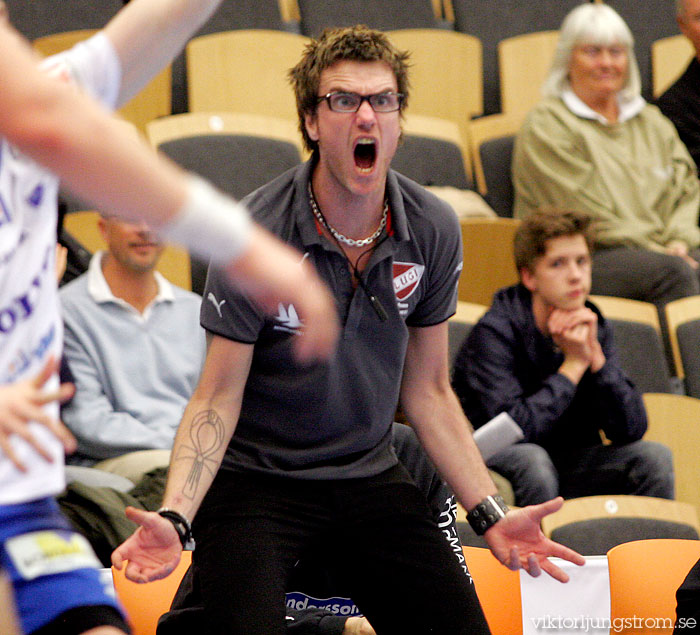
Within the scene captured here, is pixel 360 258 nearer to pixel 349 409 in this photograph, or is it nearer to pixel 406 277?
pixel 406 277

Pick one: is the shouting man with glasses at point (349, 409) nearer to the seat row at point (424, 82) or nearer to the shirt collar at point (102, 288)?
the shirt collar at point (102, 288)

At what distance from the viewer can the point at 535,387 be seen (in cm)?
348

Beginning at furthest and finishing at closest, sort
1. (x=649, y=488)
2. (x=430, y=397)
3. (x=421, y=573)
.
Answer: (x=649, y=488) → (x=430, y=397) → (x=421, y=573)

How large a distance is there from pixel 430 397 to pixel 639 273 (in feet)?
6.88

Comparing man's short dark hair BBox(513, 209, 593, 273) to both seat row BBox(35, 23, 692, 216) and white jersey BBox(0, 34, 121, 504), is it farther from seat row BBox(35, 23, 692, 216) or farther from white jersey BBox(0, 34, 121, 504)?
white jersey BBox(0, 34, 121, 504)

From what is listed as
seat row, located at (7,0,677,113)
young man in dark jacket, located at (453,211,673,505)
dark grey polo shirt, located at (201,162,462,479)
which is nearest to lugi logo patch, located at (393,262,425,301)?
dark grey polo shirt, located at (201,162,462,479)

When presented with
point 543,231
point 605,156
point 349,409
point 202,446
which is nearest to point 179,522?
point 202,446

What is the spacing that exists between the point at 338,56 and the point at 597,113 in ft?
8.35

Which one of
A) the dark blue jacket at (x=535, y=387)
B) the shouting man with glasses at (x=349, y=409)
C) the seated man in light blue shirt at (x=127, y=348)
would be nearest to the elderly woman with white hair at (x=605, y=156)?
the dark blue jacket at (x=535, y=387)

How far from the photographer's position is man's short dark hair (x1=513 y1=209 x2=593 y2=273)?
140 inches

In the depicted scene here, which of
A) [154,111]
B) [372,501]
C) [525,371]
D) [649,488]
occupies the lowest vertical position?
[649,488]

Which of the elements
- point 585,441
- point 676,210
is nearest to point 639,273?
point 676,210

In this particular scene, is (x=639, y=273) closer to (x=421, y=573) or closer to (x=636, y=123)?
(x=636, y=123)

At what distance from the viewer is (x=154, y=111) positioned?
4785 millimetres
